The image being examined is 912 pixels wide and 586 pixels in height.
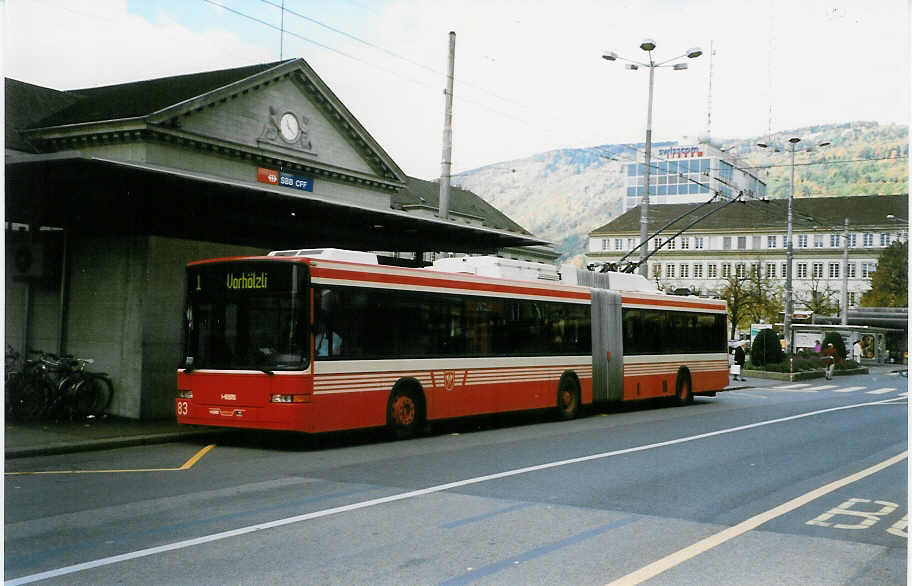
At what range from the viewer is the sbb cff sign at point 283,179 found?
118ft

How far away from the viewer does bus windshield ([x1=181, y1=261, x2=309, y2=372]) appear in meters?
13.4

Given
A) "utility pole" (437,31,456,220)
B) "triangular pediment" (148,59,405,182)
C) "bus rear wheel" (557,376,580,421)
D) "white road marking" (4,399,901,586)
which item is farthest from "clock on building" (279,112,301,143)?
"white road marking" (4,399,901,586)

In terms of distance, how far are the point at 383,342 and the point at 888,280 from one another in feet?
93.0

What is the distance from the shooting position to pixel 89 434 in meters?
14.1

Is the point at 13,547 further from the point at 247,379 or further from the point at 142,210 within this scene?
the point at 142,210

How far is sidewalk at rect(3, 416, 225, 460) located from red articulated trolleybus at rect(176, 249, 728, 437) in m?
0.79

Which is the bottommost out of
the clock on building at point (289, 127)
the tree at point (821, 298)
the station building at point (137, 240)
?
the station building at point (137, 240)

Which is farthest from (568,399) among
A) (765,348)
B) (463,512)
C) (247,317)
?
(765,348)

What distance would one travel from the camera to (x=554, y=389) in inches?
767

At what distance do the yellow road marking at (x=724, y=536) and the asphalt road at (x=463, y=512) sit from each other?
0.03 metres

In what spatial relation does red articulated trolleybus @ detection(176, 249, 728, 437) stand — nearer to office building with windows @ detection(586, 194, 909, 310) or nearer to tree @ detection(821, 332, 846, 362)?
office building with windows @ detection(586, 194, 909, 310)

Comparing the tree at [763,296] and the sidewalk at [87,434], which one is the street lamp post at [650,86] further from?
the tree at [763,296]

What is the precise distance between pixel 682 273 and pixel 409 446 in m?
84.2

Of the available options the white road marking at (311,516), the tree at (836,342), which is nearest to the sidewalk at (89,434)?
the white road marking at (311,516)
